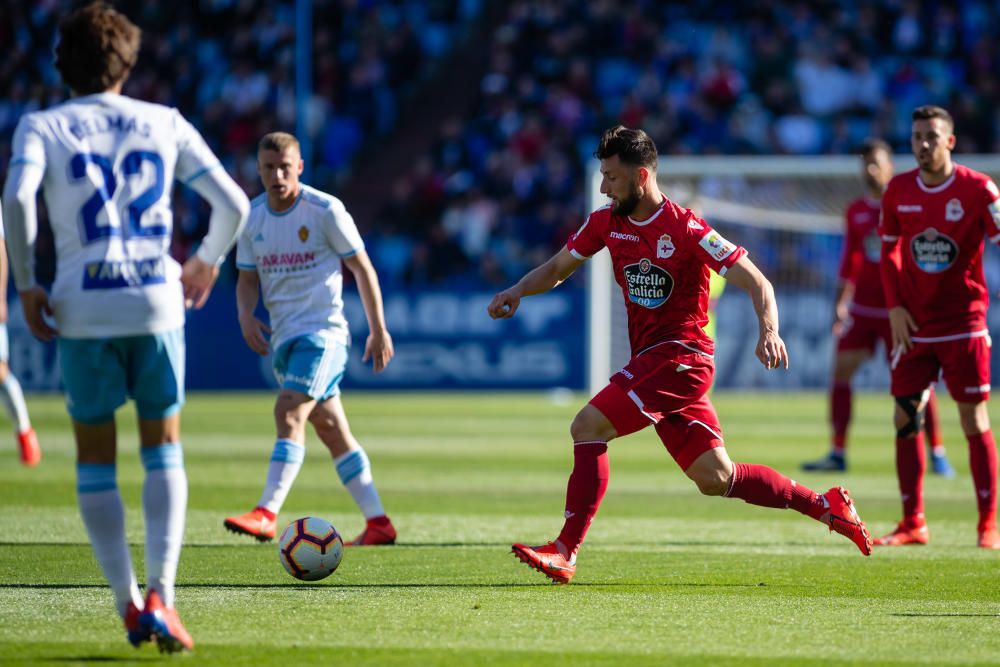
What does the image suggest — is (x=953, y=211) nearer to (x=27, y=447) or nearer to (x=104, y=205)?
(x=104, y=205)

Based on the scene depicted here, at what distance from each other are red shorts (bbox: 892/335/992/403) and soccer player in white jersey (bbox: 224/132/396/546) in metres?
3.03

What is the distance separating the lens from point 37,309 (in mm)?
4805

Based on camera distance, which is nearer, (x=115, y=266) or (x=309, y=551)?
(x=115, y=266)

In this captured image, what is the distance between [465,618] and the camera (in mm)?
5633

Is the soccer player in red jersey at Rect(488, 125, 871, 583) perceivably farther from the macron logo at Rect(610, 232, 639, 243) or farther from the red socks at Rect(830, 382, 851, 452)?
the red socks at Rect(830, 382, 851, 452)

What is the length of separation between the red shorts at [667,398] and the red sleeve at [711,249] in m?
0.45

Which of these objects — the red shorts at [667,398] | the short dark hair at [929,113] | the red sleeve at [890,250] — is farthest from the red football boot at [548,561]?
the short dark hair at [929,113]

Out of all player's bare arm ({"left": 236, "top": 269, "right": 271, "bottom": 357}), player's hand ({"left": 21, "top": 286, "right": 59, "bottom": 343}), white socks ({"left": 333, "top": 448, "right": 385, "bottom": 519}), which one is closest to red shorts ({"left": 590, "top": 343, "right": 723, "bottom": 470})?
white socks ({"left": 333, "top": 448, "right": 385, "bottom": 519})

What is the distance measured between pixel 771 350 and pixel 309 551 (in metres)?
2.27

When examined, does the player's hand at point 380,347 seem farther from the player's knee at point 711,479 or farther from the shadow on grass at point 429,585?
the player's knee at point 711,479

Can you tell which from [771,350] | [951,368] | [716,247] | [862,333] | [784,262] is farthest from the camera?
[784,262]

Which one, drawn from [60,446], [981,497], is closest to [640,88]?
[60,446]

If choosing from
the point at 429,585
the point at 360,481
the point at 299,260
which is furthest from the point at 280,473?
the point at 429,585

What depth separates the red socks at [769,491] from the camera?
672 centimetres
